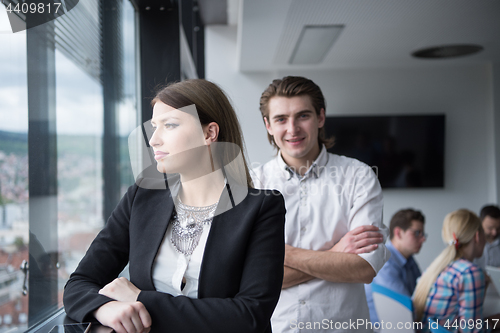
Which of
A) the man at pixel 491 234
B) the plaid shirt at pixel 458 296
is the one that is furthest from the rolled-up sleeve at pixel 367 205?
the man at pixel 491 234

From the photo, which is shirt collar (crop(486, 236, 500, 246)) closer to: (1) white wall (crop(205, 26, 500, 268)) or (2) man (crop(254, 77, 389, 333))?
(1) white wall (crop(205, 26, 500, 268))

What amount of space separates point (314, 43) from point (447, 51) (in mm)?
1604

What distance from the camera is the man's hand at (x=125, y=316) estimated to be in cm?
84

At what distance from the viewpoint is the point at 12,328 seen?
115 centimetres

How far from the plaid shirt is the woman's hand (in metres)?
1.85

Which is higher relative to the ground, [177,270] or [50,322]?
[177,270]

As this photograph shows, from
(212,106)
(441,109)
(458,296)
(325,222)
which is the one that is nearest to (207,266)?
(212,106)

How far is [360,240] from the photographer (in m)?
1.46

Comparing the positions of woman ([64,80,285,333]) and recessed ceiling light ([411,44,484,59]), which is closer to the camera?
woman ([64,80,285,333])

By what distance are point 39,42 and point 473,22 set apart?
11.7 feet

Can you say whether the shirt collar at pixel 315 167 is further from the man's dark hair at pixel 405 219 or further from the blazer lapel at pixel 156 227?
A: the man's dark hair at pixel 405 219

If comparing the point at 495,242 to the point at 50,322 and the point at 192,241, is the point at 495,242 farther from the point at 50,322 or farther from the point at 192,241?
the point at 50,322

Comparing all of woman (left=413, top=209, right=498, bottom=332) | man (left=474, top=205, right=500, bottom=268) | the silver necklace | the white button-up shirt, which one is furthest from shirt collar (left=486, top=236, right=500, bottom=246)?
the silver necklace

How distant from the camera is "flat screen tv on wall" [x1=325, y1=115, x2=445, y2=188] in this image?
5047mm
